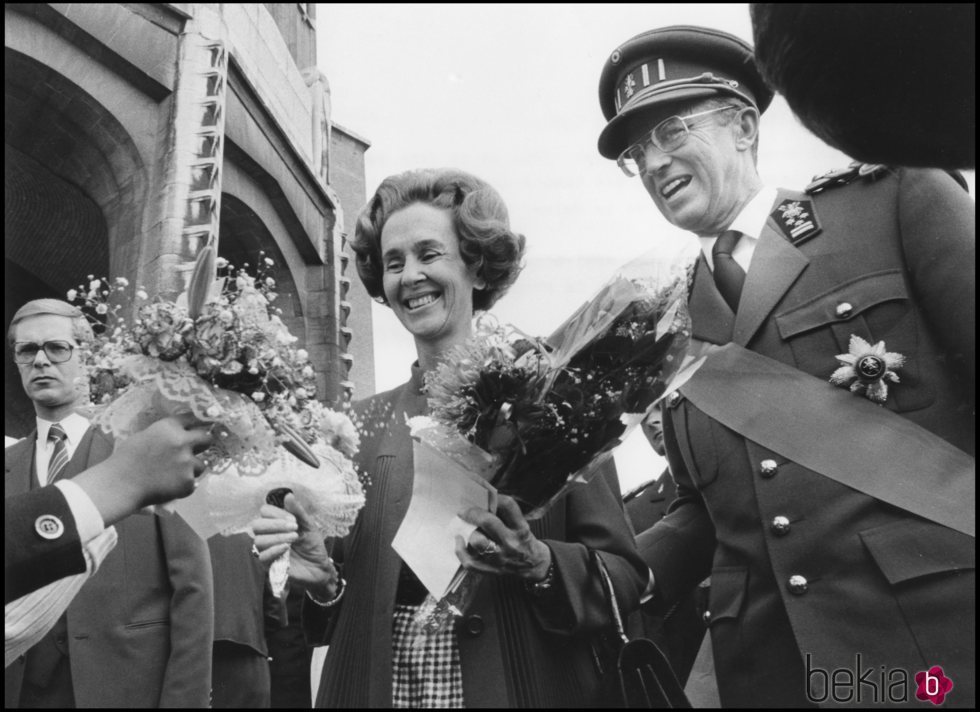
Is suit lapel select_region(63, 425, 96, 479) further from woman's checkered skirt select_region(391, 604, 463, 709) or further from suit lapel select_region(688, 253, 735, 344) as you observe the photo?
suit lapel select_region(688, 253, 735, 344)

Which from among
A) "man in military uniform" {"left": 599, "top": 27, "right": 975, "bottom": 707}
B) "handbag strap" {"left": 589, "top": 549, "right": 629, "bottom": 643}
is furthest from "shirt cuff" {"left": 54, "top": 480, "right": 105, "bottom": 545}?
"man in military uniform" {"left": 599, "top": 27, "right": 975, "bottom": 707}

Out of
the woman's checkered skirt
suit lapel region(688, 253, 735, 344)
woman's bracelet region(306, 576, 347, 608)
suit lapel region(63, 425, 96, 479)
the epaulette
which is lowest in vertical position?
the woman's checkered skirt

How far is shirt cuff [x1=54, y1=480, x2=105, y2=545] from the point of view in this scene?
177cm

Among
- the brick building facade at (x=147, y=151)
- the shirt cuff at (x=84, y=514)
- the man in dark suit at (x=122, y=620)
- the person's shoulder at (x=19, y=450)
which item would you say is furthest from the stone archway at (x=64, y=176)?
the shirt cuff at (x=84, y=514)

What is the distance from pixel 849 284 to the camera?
2221mm

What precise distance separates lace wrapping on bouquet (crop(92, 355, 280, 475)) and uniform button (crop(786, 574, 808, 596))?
1.17 metres

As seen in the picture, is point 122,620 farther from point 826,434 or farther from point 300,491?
point 826,434

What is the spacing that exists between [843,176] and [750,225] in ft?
0.84

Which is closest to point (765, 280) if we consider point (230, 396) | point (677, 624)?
point (230, 396)

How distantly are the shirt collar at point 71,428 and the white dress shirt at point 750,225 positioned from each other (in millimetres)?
2664

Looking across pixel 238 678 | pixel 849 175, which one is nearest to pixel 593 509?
pixel 849 175

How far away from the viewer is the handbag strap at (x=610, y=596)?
2078 mm

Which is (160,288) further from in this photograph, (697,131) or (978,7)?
(978,7)

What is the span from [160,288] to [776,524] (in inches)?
255
